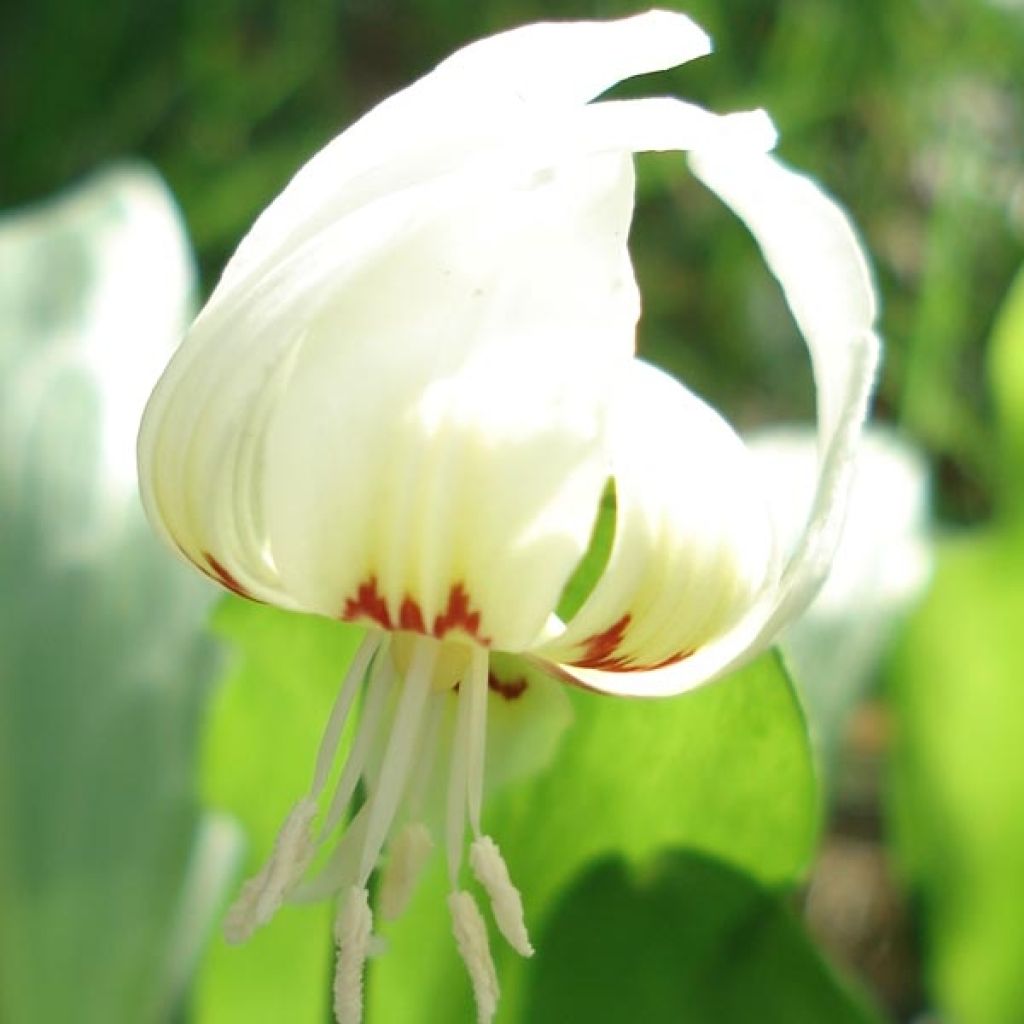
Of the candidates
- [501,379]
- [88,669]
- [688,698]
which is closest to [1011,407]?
[688,698]

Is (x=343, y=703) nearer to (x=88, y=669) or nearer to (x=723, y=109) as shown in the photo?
(x=88, y=669)

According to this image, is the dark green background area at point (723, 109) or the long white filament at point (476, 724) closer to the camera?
the long white filament at point (476, 724)

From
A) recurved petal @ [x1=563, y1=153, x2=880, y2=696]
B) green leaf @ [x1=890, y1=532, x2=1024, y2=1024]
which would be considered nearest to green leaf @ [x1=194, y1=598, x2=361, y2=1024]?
recurved petal @ [x1=563, y1=153, x2=880, y2=696]

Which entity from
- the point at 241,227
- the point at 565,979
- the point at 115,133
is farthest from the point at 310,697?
the point at 115,133

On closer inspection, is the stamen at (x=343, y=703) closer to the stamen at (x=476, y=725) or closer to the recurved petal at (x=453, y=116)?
the stamen at (x=476, y=725)

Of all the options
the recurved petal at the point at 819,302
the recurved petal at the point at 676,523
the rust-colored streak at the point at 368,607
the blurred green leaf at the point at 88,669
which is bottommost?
the blurred green leaf at the point at 88,669

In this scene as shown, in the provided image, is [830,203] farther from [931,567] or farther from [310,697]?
[931,567]

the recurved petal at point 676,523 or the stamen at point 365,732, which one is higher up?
the recurved petal at point 676,523

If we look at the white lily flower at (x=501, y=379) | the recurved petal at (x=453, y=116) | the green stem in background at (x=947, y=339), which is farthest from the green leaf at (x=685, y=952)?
the green stem in background at (x=947, y=339)
